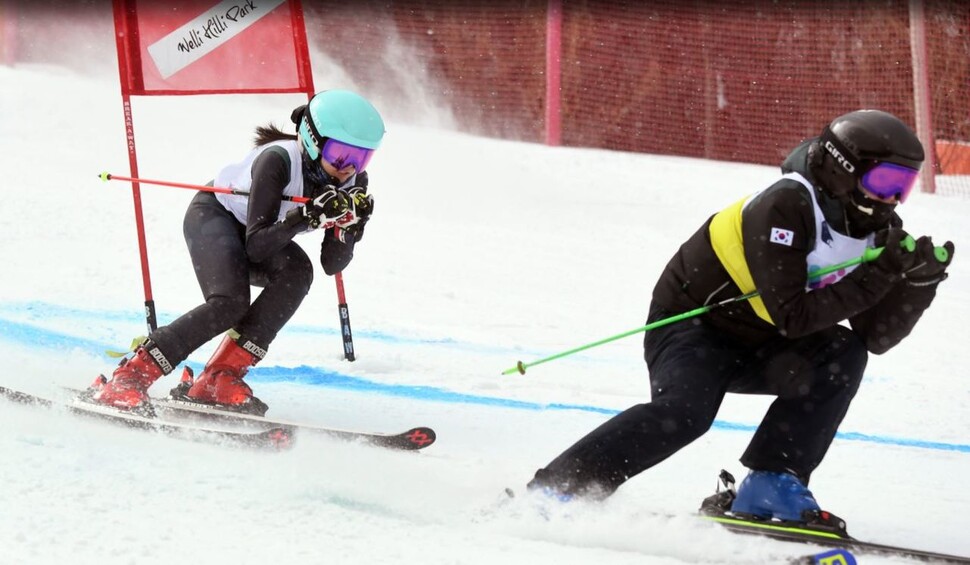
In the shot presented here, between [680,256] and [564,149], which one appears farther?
[564,149]

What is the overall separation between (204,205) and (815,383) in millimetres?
2457

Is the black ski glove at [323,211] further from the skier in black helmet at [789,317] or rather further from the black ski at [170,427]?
the skier in black helmet at [789,317]

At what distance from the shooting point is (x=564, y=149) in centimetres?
1300

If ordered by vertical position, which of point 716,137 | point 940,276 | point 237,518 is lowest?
point 237,518

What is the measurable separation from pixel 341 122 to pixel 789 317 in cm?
182

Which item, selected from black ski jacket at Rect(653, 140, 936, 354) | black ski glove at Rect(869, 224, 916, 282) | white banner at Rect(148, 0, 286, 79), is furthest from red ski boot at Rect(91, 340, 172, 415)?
black ski glove at Rect(869, 224, 916, 282)

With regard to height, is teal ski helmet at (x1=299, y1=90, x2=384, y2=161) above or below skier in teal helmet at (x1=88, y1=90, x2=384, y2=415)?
above

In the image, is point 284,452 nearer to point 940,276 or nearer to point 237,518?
point 237,518

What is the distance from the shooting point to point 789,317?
115 inches

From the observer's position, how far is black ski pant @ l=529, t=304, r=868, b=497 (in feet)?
9.79

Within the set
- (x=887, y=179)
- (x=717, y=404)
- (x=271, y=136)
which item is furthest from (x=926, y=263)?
(x=271, y=136)

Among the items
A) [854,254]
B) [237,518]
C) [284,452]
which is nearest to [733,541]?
[854,254]

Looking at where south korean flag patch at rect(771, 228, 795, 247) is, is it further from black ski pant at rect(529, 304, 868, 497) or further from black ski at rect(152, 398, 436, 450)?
black ski at rect(152, 398, 436, 450)

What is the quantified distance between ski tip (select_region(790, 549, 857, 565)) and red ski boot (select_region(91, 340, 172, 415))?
233 cm
